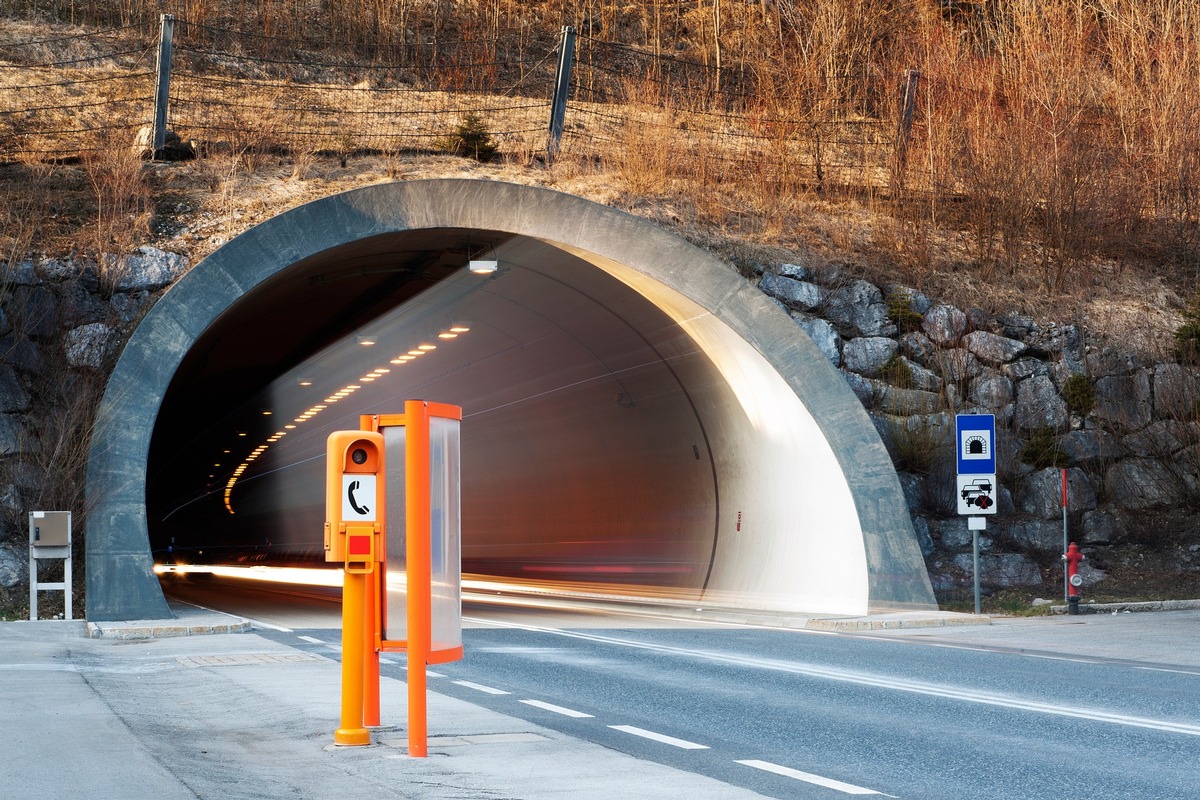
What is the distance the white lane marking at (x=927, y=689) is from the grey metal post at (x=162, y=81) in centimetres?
1371

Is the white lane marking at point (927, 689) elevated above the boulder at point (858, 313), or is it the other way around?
the boulder at point (858, 313)

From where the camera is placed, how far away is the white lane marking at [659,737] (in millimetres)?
8766

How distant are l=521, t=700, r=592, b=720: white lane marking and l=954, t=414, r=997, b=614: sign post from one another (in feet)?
35.4

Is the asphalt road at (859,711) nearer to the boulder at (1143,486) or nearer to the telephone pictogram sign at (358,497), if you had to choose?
the telephone pictogram sign at (358,497)

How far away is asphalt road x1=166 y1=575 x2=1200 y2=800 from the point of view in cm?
763

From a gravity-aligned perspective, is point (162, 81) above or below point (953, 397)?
above

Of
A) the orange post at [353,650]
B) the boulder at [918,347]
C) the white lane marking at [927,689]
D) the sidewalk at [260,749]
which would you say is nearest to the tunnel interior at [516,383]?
the boulder at [918,347]

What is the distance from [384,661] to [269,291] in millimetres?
10216

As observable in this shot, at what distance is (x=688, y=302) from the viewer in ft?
70.2

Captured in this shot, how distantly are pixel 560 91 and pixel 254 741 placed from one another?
65.0ft

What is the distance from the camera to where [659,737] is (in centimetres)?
913

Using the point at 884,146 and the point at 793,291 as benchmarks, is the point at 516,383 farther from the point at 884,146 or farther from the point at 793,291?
the point at 884,146

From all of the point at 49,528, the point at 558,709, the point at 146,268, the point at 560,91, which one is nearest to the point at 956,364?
the point at 560,91

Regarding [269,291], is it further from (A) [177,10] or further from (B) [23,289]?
(A) [177,10]
